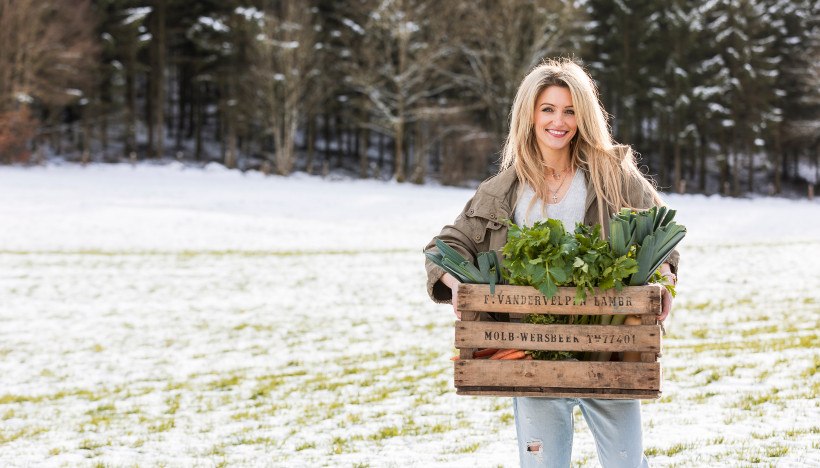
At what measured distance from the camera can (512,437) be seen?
6254 millimetres

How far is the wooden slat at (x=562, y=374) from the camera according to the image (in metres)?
3.23

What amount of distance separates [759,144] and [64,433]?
4267 cm

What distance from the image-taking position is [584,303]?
322cm

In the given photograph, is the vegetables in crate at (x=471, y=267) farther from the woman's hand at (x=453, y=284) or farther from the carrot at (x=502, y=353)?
the carrot at (x=502, y=353)

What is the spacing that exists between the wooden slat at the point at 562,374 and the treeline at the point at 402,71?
3567 centimetres

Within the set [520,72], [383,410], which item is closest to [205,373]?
[383,410]

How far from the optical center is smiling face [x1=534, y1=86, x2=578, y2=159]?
3514 millimetres

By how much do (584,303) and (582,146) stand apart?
2.47 feet

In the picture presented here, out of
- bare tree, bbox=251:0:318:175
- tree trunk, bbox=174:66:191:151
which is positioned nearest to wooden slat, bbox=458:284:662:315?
bare tree, bbox=251:0:318:175

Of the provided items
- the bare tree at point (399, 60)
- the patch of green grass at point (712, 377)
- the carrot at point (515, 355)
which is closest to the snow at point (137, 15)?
the bare tree at point (399, 60)

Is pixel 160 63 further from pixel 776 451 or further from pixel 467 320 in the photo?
pixel 467 320

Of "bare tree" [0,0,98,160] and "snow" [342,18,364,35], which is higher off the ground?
"snow" [342,18,364,35]

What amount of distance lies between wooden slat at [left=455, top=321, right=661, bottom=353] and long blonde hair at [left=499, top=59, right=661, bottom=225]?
1.58ft

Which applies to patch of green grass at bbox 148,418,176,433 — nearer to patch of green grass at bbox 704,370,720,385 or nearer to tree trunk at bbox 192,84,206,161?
patch of green grass at bbox 704,370,720,385
